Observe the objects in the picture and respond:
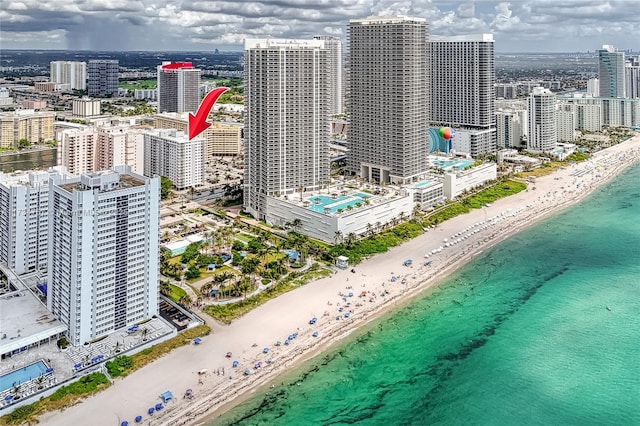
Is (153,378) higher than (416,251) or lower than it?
lower

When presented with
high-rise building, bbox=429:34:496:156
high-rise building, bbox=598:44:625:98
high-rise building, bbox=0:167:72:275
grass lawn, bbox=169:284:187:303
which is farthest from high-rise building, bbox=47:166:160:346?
high-rise building, bbox=598:44:625:98

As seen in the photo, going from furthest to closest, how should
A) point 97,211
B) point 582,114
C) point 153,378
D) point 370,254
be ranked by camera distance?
1. point 582,114
2. point 370,254
3. point 97,211
4. point 153,378

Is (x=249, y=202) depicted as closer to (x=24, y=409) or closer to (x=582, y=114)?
(x=24, y=409)

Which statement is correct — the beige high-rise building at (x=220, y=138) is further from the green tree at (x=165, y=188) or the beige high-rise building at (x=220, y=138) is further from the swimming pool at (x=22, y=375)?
the swimming pool at (x=22, y=375)

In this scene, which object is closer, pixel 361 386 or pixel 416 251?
pixel 361 386

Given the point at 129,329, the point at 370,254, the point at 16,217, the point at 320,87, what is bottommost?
the point at 129,329

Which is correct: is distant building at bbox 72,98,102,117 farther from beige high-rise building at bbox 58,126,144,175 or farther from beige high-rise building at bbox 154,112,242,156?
beige high-rise building at bbox 58,126,144,175

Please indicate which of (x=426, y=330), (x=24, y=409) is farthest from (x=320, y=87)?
(x=24, y=409)

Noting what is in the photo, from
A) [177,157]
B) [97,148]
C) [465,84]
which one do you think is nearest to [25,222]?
[177,157]

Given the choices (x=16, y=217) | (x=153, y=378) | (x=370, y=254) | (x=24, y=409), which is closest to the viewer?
(x=24, y=409)
